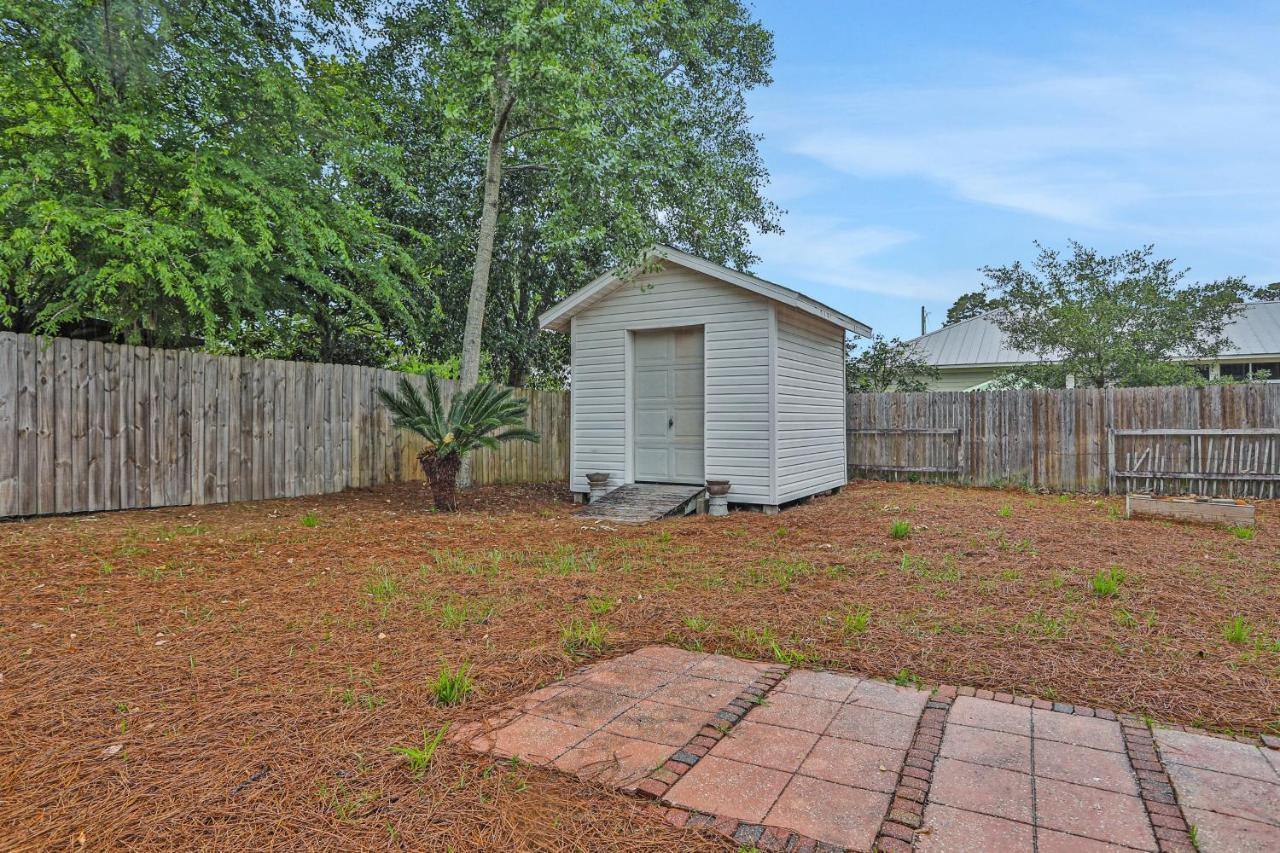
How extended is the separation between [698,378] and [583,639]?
5679 mm

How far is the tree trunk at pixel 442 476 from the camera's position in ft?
24.3

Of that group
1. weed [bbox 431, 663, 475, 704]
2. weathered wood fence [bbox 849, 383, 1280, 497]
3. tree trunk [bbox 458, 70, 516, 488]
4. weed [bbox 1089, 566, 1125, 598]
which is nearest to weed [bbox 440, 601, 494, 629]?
weed [bbox 431, 663, 475, 704]

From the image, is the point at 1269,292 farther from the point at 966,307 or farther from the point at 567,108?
the point at 567,108

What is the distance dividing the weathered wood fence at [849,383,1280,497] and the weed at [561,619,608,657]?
29.2 ft

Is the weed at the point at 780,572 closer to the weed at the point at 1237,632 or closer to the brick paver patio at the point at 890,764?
the brick paver patio at the point at 890,764

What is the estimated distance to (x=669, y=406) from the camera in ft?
28.8

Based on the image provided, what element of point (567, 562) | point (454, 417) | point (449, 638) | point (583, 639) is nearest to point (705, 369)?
point (454, 417)

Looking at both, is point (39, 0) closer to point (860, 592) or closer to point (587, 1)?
point (587, 1)

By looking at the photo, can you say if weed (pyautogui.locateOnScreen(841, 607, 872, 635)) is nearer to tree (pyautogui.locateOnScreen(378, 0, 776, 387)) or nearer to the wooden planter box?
the wooden planter box

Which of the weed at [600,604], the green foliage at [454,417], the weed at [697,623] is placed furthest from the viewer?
the green foliage at [454,417]

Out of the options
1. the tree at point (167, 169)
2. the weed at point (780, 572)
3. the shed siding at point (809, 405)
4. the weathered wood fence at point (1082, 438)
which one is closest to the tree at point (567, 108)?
the tree at point (167, 169)

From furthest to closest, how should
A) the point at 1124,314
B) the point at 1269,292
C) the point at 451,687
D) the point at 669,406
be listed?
the point at 1269,292, the point at 1124,314, the point at 669,406, the point at 451,687

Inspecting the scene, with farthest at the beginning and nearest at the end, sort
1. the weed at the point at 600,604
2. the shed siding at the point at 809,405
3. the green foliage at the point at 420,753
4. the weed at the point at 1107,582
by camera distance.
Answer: the shed siding at the point at 809,405
the weed at the point at 1107,582
the weed at the point at 600,604
the green foliage at the point at 420,753

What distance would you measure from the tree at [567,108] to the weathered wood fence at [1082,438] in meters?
4.68
